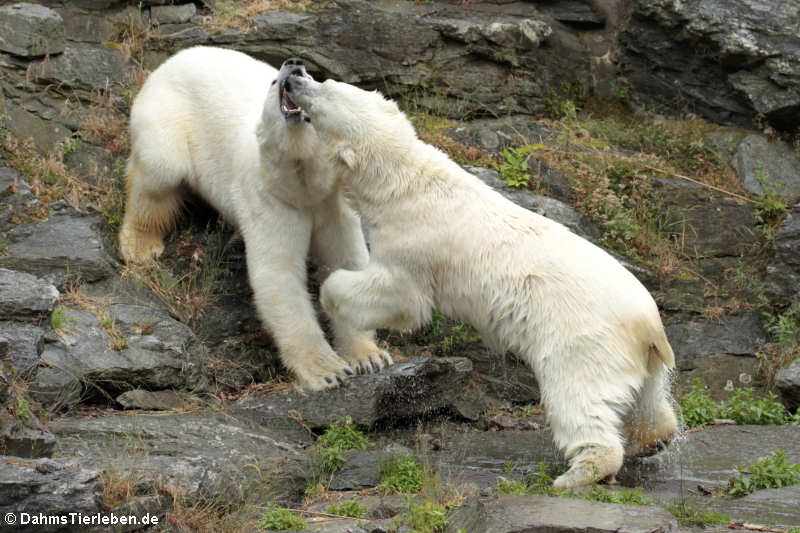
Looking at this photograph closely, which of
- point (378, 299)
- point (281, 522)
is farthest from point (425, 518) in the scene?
point (378, 299)

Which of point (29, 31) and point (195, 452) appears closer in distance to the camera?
point (195, 452)

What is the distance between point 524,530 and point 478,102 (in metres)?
6.60

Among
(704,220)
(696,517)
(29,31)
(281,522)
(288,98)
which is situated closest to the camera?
(696,517)

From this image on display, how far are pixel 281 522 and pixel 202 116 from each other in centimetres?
406

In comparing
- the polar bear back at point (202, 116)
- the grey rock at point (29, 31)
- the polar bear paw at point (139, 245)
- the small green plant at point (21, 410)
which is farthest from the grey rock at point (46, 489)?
the grey rock at point (29, 31)

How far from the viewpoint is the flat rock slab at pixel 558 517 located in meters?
4.06

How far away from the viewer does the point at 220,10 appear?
34.2 feet

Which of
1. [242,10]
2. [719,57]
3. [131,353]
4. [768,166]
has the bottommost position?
[131,353]

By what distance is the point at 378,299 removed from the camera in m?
6.00

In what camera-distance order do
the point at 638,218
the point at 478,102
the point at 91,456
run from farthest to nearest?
the point at 478,102
the point at 638,218
the point at 91,456

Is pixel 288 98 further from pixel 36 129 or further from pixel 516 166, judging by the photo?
pixel 36 129

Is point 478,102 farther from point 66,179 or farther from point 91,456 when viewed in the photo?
point 91,456

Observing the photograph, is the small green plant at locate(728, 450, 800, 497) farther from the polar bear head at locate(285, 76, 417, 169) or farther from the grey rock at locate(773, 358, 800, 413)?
the polar bear head at locate(285, 76, 417, 169)

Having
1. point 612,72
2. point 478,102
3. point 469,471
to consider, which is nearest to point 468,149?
point 478,102
